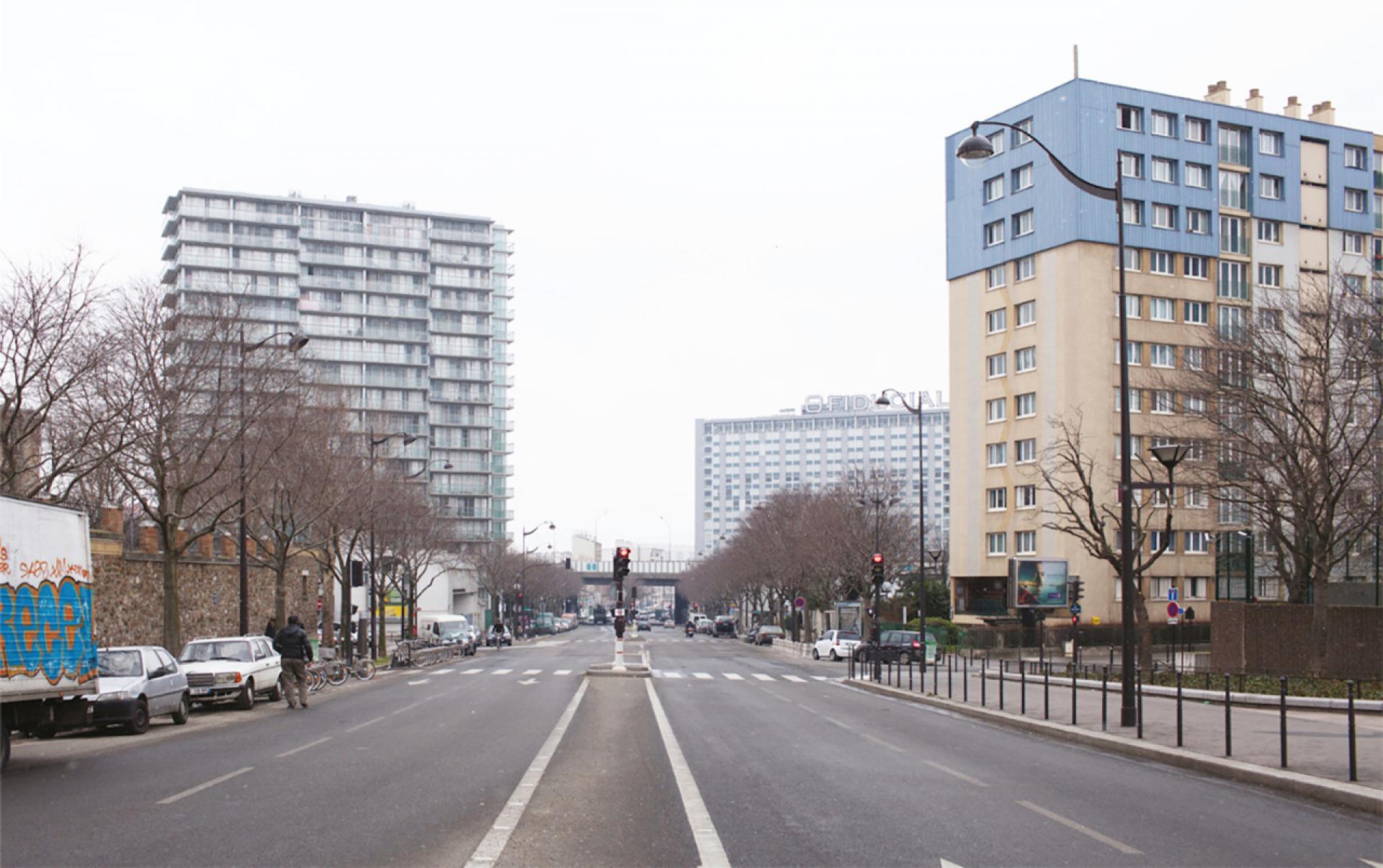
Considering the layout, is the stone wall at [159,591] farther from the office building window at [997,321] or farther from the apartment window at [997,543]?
the office building window at [997,321]

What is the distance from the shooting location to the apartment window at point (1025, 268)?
6925cm

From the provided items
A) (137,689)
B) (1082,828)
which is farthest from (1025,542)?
(1082,828)

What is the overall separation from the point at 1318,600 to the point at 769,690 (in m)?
14.5

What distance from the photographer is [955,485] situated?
74812 millimetres

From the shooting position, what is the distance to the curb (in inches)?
480

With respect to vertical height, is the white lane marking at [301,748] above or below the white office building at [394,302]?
below

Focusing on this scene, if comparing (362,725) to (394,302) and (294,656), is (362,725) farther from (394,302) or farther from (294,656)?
(394,302)

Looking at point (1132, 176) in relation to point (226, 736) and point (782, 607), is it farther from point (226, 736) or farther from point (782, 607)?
point (226, 736)

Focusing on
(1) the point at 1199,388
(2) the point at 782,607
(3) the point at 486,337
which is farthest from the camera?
(3) the point at 486,337

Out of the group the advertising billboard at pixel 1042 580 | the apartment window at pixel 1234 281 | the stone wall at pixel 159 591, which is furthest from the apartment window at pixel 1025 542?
the stone wall at pixel 159 591

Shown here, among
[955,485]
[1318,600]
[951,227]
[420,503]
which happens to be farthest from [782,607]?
[1318,600]

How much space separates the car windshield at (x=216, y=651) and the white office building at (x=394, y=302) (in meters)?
86.3

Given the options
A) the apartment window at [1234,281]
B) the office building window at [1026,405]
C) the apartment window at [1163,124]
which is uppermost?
the apartment window at [1163,124]

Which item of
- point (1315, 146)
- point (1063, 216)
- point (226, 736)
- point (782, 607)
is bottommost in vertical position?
point (782, 607)
